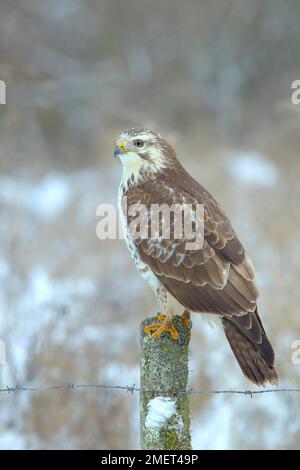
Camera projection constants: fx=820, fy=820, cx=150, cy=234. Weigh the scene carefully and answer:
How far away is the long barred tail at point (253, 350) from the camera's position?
165 inches

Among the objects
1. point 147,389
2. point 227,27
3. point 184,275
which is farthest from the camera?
point 227,27

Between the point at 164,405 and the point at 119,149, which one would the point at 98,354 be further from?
the point at 164,405

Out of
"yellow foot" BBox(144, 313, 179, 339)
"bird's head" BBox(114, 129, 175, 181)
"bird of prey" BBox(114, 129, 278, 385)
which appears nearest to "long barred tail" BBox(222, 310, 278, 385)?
"bird of prey" BBox(114, 129, 278, 385)

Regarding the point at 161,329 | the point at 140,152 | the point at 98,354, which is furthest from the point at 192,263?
the point at 98,354

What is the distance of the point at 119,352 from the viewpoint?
7102 mm

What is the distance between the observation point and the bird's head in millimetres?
4883

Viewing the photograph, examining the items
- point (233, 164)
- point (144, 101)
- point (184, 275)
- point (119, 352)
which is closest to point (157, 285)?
point (184, 275)

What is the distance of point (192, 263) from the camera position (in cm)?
442

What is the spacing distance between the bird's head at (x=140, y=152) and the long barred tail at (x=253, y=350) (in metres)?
1.10

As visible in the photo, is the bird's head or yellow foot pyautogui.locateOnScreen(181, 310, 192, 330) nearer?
yellow foot pyautogui.locateOnScreen(181, 310, 192, 330)

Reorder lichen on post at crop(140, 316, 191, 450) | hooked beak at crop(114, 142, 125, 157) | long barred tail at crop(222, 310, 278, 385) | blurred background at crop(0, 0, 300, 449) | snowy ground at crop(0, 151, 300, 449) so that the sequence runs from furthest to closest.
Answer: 1. blurred background at crop(0, 0, 300, 449)
2. snowy ground at crop(0, 151, 300, 449)
3. hooked beak at crop(114, 142, 125, 157)
4. long barred tail at crop(222, 310, 278, 385)
5. lichen on post at crop(140, 316, 191, 450)

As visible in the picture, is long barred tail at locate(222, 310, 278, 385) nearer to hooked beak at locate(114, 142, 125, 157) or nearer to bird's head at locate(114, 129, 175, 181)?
bird's head at locate(114, 129, 175, 181)
